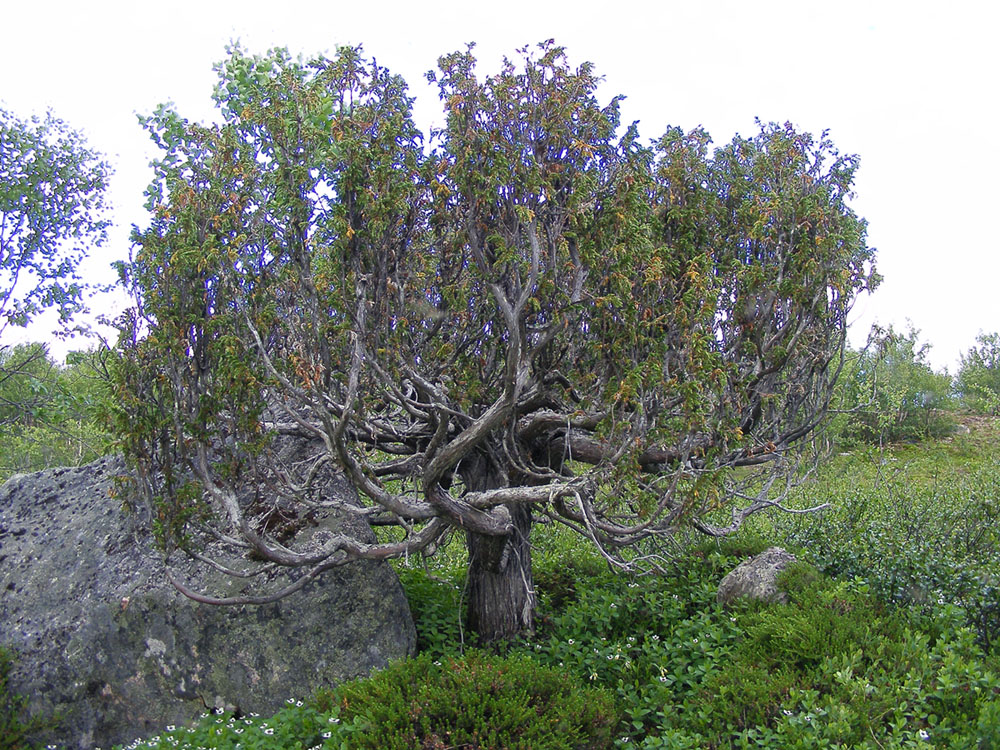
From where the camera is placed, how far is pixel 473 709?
489 centimetres

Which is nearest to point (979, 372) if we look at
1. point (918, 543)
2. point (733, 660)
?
point (918, 543)

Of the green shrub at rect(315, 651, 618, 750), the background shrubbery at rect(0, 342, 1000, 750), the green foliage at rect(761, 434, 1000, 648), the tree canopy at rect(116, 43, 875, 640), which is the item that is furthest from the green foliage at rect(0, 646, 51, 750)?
the green foliage at rect(761, 434, 1000, 648)

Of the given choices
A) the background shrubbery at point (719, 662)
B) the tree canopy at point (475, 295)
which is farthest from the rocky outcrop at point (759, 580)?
the tree canopy at point (475, 295)

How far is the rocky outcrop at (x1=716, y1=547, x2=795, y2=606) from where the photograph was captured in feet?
24.8

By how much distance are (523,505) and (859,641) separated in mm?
3268

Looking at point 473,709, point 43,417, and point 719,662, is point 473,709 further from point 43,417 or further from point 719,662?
point 43,417

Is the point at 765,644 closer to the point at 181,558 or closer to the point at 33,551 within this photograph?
the point at 181,558

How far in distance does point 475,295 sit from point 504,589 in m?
3.11

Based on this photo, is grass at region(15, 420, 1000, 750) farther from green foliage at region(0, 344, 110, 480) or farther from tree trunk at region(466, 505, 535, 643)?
green foliage at region(0, 344, 110, 480)

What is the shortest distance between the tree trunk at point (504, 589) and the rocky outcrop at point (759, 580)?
216 centimetres

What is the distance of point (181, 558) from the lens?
7199 mm

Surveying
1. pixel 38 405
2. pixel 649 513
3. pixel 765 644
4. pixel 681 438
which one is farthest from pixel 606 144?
pixel 38 405

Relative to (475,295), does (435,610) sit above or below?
below

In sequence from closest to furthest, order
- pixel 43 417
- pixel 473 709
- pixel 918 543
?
pixel 473 709 < pixel 918 543 < pixel 43 417
